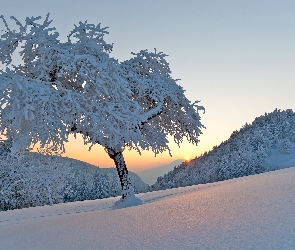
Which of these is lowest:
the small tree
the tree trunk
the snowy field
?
the snowy field

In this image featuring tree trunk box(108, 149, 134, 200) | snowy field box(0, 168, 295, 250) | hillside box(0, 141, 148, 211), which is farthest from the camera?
hillside box(0, 141, 148, 211)

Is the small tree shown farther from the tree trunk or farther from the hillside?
the hillside

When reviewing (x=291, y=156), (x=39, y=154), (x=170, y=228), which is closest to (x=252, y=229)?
(x=170, y=228)

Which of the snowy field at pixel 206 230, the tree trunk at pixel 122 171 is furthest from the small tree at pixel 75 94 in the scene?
the snowy field at pixel 206 230

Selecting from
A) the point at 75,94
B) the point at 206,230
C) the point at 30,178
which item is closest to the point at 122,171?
the point at 75,94

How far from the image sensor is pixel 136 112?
1216 centimetres

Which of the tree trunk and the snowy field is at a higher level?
the tree trunk

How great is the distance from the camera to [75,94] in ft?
36.6

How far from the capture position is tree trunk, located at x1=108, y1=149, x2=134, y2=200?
43.8ft

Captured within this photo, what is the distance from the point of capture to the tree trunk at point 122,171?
1336cm

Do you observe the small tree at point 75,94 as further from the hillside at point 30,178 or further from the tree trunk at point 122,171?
the hillside at point 30,178

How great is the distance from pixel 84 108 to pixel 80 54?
2.10 meters

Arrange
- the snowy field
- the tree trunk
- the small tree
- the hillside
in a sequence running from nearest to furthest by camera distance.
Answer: the snowy field, the small tree, the tree trunk, the hillside

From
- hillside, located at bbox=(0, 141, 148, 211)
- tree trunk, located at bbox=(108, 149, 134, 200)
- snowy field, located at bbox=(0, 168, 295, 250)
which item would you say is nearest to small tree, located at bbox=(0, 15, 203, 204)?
tree trunk, located at bbox=(108, 149, 134, 200)
